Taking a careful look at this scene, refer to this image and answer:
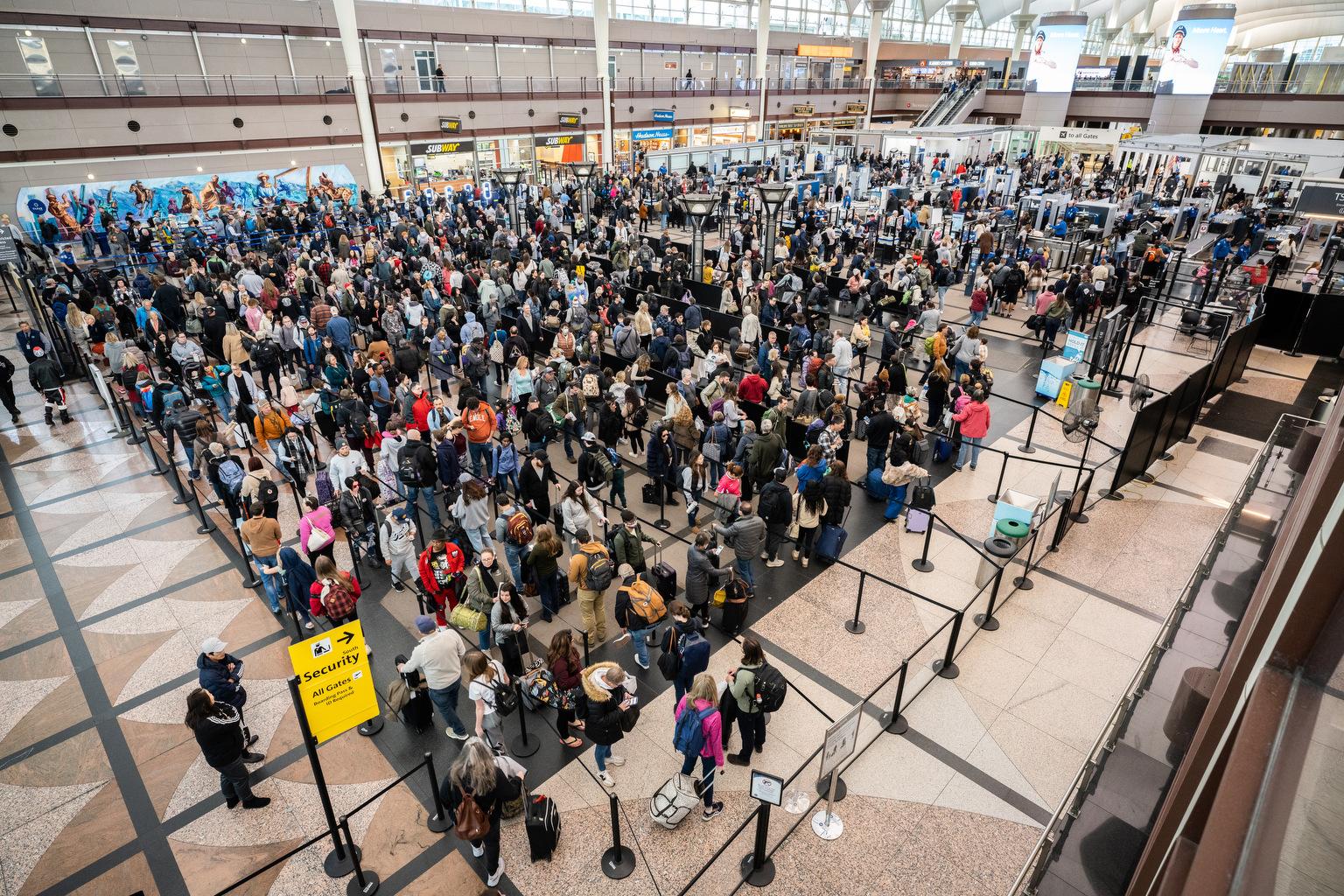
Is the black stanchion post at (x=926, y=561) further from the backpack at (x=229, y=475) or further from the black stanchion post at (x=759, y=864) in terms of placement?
the backpack at (x=229, y=475)

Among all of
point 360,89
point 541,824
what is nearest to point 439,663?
point 541,824

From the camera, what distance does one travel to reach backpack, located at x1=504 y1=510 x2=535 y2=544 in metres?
8.06

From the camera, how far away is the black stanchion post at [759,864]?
5.33 metres

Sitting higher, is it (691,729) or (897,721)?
(691,729)

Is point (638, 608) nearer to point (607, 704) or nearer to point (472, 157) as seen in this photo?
point (607, 704)

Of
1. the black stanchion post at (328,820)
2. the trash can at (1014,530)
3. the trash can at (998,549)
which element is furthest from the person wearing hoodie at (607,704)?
the trash can at (1014,530)

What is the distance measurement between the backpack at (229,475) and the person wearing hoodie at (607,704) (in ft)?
20.6

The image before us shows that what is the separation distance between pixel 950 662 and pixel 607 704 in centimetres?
403

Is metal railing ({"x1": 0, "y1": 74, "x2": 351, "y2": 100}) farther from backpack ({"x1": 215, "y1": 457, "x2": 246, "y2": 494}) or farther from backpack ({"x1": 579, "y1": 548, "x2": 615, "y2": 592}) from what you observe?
backpack ({"x1": 579, "y1": 548, "x2": 615, "y2": 592})

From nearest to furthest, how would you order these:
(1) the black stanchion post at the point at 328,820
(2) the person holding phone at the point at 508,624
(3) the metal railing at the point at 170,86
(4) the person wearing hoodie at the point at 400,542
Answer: (1) the black stanchion post at the point at 328,820, (2) the person holding phone at the point at 508,624, (4) the person wearing hoodie at the point at 400,542, (3) the metal railing at the point at 170,86

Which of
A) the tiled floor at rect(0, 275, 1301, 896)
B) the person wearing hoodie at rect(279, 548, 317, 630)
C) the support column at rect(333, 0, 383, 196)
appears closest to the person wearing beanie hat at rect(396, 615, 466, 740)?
the tiled floor at rect(0, 275, 1301, 896)

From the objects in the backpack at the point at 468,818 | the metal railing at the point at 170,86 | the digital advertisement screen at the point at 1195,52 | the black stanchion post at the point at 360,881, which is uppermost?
the digital advertisement screen at the point at 1195,52

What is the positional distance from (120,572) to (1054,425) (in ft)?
49.9

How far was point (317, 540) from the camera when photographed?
7680 mm
